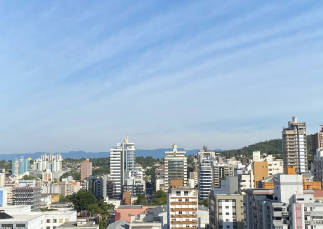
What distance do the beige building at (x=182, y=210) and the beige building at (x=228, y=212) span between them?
124 inches

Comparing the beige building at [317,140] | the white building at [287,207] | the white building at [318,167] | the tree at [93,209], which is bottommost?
the tree at [93,209]

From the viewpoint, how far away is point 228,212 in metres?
42.6

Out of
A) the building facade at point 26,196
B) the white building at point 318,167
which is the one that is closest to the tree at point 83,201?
the building facade at point 26,196

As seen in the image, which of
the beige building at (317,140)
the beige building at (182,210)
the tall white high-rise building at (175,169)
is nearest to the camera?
the beige building at (182,210)

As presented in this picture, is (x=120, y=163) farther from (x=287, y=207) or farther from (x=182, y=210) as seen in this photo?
(x=287, y=207)

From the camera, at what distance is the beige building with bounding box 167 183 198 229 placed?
132ft

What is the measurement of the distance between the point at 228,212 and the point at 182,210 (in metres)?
5.42

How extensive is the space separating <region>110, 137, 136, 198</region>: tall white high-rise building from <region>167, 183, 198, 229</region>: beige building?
208ft

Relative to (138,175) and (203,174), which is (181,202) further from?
(138,175)

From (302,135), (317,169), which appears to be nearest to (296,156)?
(302,135)

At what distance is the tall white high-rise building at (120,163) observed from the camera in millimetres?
104125

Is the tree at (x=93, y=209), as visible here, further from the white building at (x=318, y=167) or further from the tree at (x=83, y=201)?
the white building at (x=318, y=167)

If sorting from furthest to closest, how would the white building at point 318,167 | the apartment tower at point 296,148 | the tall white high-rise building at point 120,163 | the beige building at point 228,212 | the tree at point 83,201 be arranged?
1. the tall white high-rise building at point 120,163
2. the apartment tower at point 296,148
3. the tree at point 83,201
4. the white building at point 318,167
5. the beige building at point 228,212

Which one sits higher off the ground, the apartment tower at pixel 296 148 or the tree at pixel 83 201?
the apartment tower at pixel 296 148
